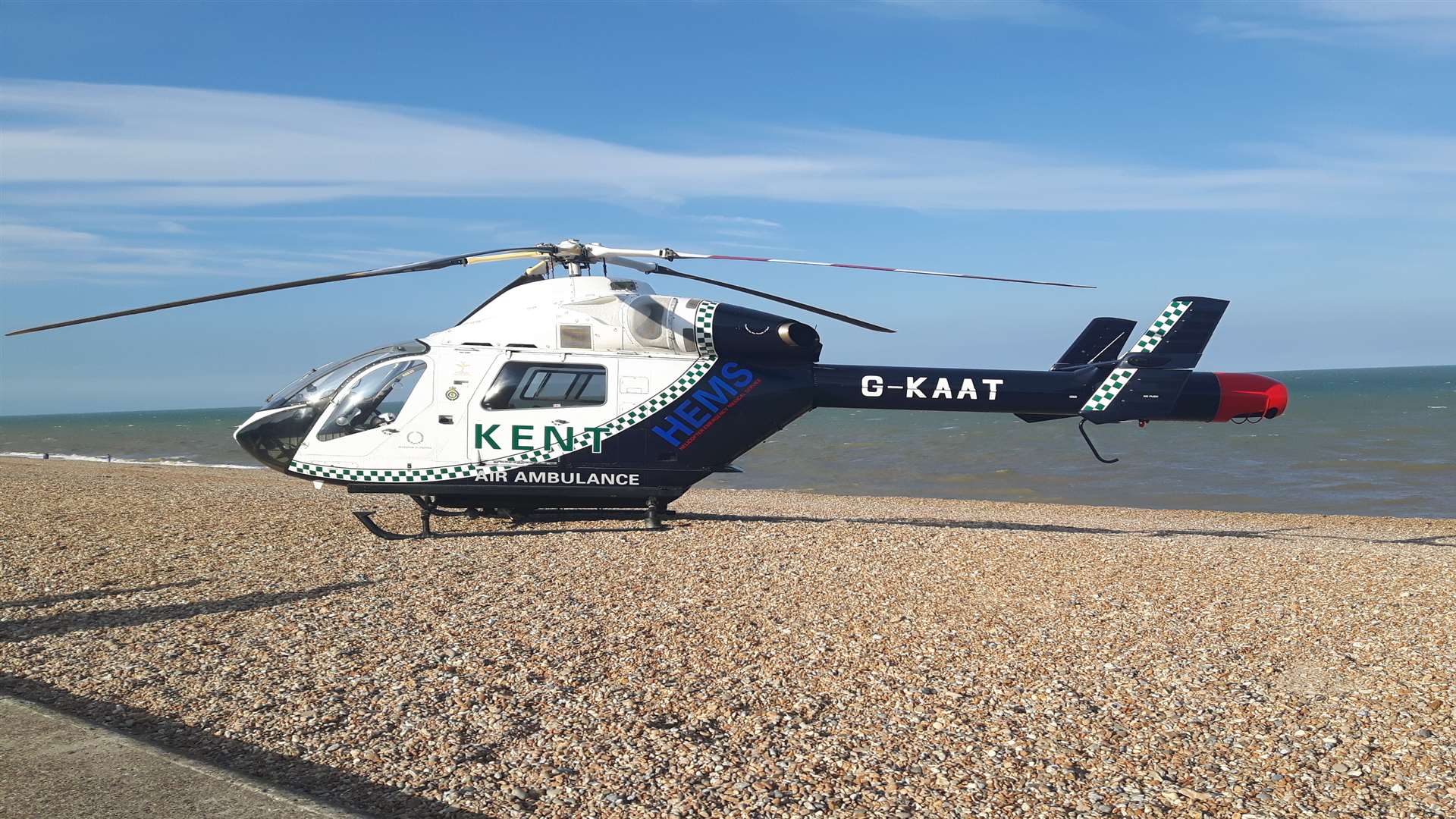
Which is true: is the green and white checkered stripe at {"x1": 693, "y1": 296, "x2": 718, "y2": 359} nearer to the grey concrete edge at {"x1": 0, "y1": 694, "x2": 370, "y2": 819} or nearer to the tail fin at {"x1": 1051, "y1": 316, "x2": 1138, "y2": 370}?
the tail fin at {"x1": 1051, "y1": 316, "x2": 1138, "y2": 370}

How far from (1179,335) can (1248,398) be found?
1110mm

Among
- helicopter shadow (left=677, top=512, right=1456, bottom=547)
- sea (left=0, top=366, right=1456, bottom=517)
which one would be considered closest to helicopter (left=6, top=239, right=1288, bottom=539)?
helicopter shadow (left=677, top=512, right=1456, bottom=547)

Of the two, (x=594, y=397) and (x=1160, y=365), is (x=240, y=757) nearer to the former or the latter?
(x=594, y=397)

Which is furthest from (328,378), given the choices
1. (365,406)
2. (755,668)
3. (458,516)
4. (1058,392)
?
(1058,392)

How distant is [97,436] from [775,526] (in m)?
66.6

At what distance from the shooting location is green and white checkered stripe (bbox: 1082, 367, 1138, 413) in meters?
11.3

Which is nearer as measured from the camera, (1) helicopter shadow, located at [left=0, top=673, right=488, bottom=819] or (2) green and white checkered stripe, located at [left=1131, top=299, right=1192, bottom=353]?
(1) helicopter shadow, located at [left=0, top=673, right=488, bottom=819]

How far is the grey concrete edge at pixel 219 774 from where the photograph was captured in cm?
347

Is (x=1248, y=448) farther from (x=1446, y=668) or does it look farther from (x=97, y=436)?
(x=97, y=436)

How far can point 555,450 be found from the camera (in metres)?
10.9

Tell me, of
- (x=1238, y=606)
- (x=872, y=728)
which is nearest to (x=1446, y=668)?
(x=1238, y=606)

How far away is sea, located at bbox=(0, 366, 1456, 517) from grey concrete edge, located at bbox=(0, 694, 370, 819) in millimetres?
20598

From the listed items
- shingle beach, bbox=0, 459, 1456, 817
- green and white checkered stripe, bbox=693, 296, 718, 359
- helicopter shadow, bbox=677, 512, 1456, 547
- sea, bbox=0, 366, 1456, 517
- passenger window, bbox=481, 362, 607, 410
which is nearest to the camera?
shingle beach, bbox=0, 459, 1456, 817

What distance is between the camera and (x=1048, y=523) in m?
15.9
